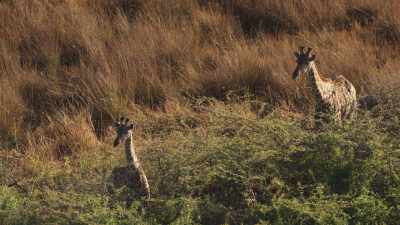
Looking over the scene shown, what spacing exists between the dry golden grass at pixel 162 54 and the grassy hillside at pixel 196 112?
23mm

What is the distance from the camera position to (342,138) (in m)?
6.35

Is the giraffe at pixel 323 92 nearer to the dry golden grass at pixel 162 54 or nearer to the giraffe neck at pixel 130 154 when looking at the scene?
the dry golden grass at pixel 162 54

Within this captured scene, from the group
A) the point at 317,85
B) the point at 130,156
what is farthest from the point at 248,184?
the point at 317,85

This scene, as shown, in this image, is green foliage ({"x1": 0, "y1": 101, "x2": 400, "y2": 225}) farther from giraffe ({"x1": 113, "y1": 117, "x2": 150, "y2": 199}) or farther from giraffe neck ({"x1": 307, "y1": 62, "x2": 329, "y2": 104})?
giraffe neck ({"x1": 307, "y1": 62, "x2": 329, "y2": 104})

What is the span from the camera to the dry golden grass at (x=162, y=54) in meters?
9.15

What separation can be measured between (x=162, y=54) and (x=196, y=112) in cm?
203

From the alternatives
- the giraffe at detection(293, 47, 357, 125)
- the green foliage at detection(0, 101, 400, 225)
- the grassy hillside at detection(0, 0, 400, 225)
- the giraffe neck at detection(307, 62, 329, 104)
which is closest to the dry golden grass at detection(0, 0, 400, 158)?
the grassy hillside at detection(0, 0, 400, 225)

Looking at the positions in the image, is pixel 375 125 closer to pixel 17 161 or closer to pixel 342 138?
pixel 342 138

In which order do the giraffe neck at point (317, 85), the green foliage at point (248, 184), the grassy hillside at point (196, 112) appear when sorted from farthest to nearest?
1. the giraffe neck at point (317, 85)
2. the grassy hillside at point (196, 112)
3. the green foliage at point (248, 184)

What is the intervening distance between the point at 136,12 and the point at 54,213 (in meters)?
6.28

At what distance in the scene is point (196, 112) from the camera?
8633 millimetres

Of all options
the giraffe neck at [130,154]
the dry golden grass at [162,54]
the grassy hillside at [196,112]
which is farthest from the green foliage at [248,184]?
the dry golden grass at [162,54]

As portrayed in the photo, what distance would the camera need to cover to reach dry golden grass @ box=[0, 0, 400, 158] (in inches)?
360

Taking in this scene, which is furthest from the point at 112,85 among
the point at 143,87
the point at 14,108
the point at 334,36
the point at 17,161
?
the point at 334,36
